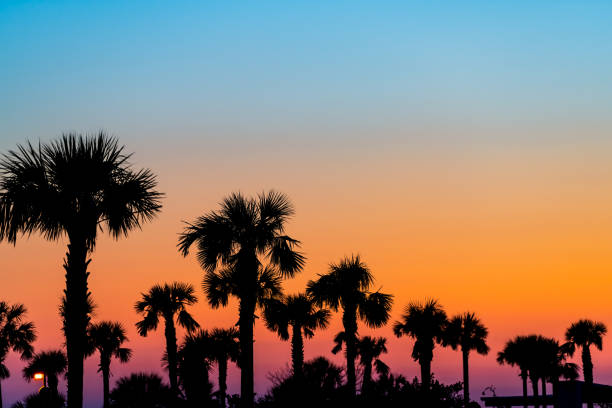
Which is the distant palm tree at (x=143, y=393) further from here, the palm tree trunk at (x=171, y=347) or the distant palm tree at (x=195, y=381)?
the palm tree trunk at (x=171, y=347)

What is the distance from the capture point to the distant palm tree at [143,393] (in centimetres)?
3394

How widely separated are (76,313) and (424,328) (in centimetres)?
3725

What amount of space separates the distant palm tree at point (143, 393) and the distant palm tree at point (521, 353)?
1925 inches

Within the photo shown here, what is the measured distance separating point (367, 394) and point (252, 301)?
841 cm

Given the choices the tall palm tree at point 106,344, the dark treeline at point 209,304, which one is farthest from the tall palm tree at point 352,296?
the tall palm tree at point 106,344

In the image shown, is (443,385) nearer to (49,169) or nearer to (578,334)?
(49,169)

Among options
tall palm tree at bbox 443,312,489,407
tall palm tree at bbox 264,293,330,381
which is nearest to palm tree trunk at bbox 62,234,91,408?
tall palm tree at bbox 264,293,330,381

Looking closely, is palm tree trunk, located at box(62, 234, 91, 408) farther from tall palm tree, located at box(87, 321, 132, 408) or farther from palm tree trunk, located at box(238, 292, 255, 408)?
tall palm tree, located at box(87, 321, 132, 408)

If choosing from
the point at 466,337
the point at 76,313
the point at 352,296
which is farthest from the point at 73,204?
the point at 466,337

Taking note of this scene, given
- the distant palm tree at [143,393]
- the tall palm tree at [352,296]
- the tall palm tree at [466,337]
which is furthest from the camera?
the tall palm tree at [466,337]

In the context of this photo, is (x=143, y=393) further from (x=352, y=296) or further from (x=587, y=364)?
(x=587, y=364)

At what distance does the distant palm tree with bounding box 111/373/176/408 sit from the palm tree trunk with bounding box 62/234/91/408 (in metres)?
9.21

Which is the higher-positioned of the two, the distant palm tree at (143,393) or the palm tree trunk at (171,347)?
the palm tree trunk at (171,347)

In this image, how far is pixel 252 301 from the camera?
1436 inches
